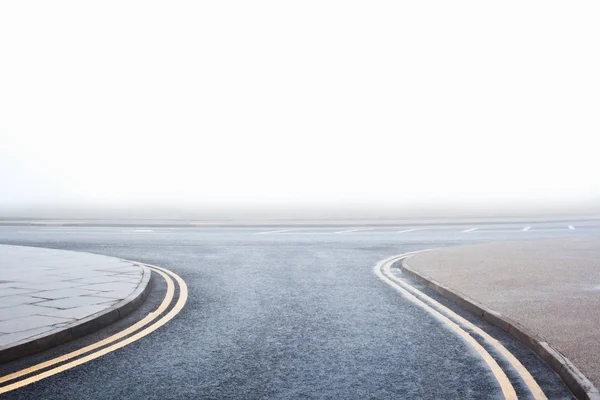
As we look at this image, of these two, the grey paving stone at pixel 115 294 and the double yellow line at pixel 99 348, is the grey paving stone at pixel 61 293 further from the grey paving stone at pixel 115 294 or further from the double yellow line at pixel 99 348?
the double yellow line at pixel 99 348

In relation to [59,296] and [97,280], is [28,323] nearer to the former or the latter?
[59,296]

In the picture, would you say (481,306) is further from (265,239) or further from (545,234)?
(545,234)

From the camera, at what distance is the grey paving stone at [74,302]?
8328mm

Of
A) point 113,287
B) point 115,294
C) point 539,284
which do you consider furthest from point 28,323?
point 539,284

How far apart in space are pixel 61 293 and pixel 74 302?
944mm

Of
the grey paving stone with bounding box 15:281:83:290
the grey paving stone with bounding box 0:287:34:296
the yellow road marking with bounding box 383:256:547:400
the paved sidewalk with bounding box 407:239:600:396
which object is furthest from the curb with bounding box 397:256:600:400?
the grey paving stone with bounding box 0:287:34:296

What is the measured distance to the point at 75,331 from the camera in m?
6.97

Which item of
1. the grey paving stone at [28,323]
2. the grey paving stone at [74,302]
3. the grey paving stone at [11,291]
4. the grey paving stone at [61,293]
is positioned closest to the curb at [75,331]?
the grey paving stone at [28,323]

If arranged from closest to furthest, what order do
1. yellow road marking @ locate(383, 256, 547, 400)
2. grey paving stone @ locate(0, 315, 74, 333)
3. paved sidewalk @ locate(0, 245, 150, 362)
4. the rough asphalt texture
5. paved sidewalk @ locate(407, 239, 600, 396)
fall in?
1. yellow road marking @ locate(383, 256, 547, 400)
2. paved sidewalk @ locate(407, 239, 600, 396)
3. paved sidewalk @ locate(0, 245, 150, 362)
4. grey paving stone @ locate(0, 315, 74, 333)
5. the rough asphalt texture

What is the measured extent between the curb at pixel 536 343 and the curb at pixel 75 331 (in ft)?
15.4

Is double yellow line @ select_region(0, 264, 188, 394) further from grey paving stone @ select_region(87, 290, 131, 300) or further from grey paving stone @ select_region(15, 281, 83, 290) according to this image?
grey paving stone @ select_region(15, 281, 83, 290)

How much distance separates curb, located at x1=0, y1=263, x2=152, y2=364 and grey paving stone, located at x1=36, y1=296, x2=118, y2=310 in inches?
15.8

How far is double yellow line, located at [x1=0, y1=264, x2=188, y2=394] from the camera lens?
5.38m

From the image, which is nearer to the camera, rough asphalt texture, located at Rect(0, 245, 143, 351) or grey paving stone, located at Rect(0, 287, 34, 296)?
rough asphalt texture, located at Rect(0, 245, 143, 351)
